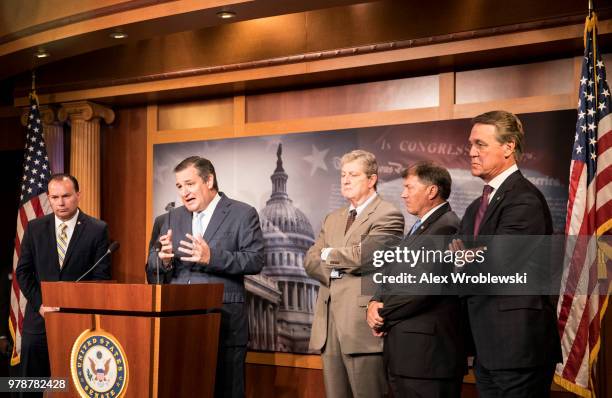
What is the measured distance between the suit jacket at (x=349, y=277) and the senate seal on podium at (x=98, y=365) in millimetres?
1114

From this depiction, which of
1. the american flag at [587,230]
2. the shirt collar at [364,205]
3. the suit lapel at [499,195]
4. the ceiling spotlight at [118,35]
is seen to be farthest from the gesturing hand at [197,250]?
the american flag at [587,230]

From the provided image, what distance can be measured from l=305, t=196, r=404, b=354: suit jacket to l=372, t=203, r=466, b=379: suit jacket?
40cm

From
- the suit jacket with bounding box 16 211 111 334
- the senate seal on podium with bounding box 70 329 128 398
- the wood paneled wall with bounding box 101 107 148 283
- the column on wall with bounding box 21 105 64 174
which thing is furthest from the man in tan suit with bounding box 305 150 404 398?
the column on wall with bounding box 21 105 64 174

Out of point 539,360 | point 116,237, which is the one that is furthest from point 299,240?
point 539,360

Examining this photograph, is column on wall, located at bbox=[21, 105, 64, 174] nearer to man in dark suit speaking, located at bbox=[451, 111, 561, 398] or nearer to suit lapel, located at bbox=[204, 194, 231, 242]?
suit lapel, located at bbox=[204, 194, 231, 242]

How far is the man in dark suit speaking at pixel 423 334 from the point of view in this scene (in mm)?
3629

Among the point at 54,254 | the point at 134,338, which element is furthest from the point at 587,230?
the point at 54,254

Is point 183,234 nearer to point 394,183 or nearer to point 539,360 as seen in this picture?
point 394,183

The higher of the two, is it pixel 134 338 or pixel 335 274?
pixel 335 274

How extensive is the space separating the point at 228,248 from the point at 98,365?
998 millimetres

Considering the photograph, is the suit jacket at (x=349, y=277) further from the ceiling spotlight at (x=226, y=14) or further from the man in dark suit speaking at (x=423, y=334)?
the ceiling spotlight at (x=226, y=14)

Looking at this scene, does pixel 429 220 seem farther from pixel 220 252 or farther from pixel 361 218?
pixel 220 252

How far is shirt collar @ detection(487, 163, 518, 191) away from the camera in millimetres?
3493

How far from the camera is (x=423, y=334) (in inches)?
144
